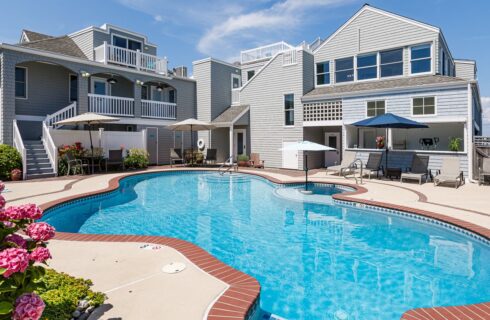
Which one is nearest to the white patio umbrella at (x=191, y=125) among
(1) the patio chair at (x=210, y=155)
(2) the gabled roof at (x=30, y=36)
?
(1) the patio chair at (x=210, y=155)

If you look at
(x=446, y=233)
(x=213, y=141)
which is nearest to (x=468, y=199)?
(x=446, y=233)

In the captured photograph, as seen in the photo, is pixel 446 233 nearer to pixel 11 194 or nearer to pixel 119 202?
pixel 119 202

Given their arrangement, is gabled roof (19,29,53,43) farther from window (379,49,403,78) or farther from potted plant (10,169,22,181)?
window (379,49,403,78)

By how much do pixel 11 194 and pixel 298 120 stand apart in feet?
49.9

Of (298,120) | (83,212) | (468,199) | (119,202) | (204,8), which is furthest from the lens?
(298,120)

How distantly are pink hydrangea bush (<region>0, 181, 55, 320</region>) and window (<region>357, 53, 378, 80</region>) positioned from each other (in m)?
19.7

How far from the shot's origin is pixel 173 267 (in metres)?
4.61

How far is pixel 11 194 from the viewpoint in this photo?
1042 cm

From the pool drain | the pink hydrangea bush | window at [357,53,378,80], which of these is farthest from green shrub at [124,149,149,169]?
the pink hydrangea bush

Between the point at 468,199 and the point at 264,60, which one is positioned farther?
the point at 264,60

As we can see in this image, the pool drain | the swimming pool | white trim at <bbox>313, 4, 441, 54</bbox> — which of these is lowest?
the swimming pool

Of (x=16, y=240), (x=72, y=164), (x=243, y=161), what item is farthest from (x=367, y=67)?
(x=16, y=240)

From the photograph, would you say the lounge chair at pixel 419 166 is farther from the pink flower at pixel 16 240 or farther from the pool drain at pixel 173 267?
the pink flower at pixel 16 240

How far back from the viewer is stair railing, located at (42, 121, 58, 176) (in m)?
15.3
